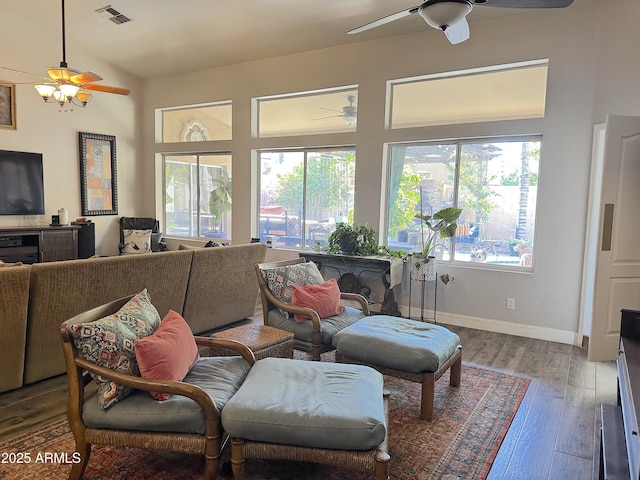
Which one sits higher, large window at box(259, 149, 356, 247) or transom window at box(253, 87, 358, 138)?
transom window at box(253, 87, 358, 138)

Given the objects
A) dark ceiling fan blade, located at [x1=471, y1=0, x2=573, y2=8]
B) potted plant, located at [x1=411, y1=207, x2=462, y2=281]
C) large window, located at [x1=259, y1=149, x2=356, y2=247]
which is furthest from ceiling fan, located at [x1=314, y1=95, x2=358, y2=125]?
dark ceiling fan blade, located at [x1=471, y1=0, x2=573, y2=8]

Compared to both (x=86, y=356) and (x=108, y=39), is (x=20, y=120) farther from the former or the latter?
(x=86, y=356)

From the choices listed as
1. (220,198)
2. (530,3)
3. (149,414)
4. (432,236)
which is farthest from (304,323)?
(220,198)

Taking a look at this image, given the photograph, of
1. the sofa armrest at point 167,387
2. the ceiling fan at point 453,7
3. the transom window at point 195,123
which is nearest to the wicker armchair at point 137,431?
the sofa armrest at point 167,387

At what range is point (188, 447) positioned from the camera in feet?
6.09

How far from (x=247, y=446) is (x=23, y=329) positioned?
72.7 inches

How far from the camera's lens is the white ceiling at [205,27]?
4812mm

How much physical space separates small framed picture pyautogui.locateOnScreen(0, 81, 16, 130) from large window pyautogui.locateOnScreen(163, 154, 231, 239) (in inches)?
88.5

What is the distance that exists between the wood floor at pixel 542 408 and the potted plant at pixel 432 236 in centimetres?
97

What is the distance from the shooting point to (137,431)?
188cm

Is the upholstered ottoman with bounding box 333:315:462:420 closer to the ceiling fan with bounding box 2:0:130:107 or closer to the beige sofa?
the beige sofa

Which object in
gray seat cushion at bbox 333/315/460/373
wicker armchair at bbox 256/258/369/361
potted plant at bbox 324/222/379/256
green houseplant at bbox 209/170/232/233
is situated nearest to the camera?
gray seat cushion at bbox 333/315/460/373

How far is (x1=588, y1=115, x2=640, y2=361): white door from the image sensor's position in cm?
350

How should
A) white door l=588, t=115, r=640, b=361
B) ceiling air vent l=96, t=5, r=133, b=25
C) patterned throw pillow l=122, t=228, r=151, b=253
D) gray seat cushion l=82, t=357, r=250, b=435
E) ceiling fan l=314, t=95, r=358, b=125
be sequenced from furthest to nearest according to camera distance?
patterned throw pillow l=122, t=228, r=151, b=253
ceiling fan l=314, t=95, r=358, b=125
ceiling air vent l=96, t=5, r=133, b=25
white door l=588, t=115, r=640, b=361
gray seat cushion l=82, t=357, r=250, b=435
